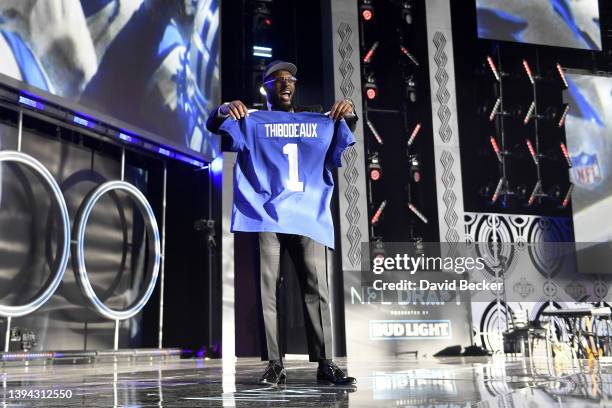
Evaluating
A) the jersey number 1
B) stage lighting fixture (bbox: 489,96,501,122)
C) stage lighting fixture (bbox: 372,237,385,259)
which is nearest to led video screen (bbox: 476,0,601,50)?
stage lighting fixture (bbox: 489,96,501,122)

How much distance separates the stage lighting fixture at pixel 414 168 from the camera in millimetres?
8531

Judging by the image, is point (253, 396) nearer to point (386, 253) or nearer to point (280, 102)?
point (280, 102)

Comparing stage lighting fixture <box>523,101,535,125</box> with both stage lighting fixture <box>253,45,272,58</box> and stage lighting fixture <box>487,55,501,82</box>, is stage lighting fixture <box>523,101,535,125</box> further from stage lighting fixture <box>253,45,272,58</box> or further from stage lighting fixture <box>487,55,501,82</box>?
stage lighting fixture <box>253,45,272,58</box>

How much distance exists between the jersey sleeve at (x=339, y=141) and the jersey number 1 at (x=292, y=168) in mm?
178

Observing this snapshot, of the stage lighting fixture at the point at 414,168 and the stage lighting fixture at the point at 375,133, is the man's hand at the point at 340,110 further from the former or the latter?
the stage lighting fixture at the point at 414,168

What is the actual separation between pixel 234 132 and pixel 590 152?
7914 millimetres

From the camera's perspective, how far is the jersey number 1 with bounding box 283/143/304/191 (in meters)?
2.80

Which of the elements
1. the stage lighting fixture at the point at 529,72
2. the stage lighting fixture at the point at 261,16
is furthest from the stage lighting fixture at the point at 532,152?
the stage lighting fixture at the point at 261,16

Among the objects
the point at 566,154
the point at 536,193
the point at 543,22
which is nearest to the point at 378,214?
the point at 536,193

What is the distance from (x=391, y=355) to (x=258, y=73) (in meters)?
3.87

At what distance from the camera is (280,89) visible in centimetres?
289

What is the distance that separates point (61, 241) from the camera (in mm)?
5555

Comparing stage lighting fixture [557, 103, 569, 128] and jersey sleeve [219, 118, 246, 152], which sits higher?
stage lighting fixture [557, 103, 569, 128]

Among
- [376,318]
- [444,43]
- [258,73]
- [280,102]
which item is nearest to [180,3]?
[258,73]
